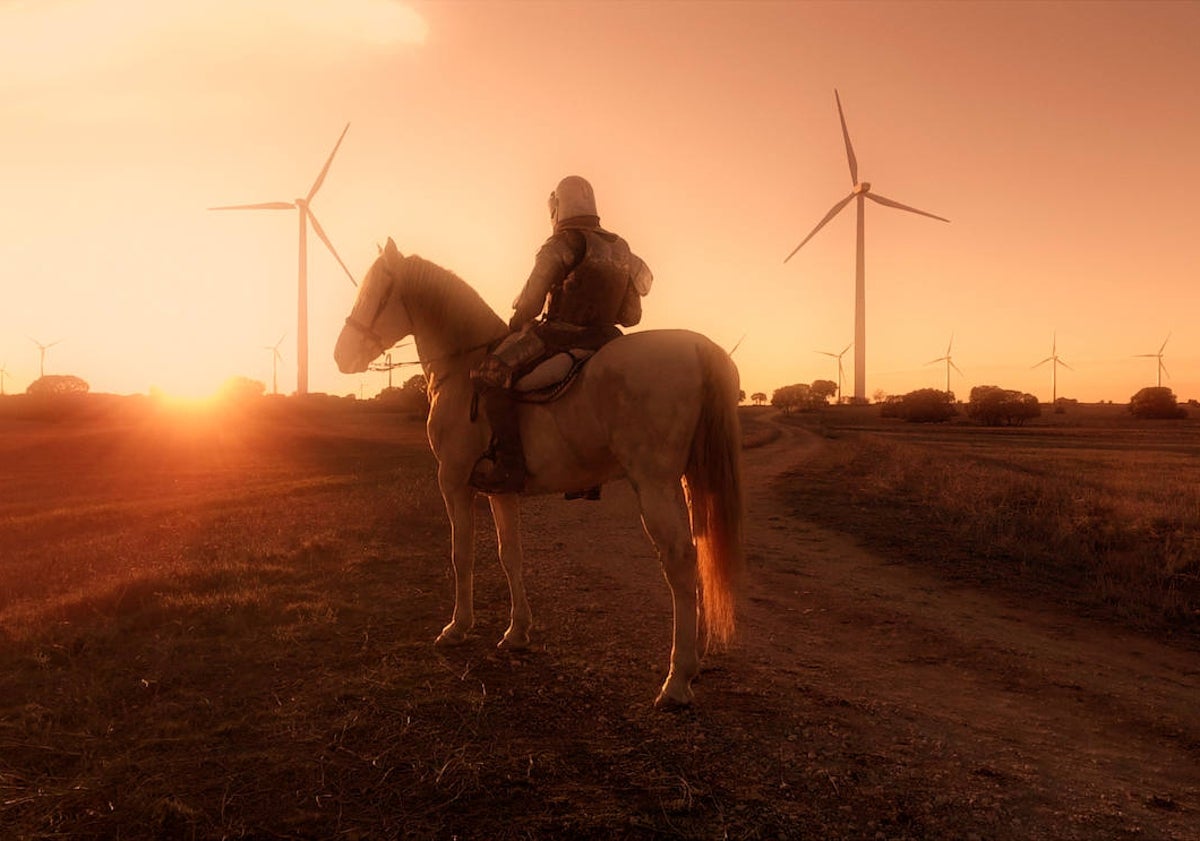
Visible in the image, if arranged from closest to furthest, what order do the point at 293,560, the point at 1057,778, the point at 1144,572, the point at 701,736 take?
the point at 1057,778, the point at 701,736, the point at 1144,572, the point at 293,560

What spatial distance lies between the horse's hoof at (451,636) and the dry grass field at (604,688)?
0.46ft

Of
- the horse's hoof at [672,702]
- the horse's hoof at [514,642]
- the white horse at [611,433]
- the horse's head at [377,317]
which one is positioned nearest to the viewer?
the horse's hoof at [672,702]

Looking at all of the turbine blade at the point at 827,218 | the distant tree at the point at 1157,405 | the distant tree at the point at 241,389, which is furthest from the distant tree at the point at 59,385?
the distant tree at the point at 1157,405

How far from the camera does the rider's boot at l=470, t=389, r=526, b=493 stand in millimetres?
6043

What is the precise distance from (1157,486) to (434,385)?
17829 millimetres

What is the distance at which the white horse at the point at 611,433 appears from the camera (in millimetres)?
5461

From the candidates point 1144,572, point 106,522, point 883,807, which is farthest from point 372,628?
point 106,522

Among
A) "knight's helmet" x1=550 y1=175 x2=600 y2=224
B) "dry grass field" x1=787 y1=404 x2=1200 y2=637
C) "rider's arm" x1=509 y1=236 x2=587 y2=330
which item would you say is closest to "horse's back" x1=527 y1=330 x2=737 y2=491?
"rider's arm" x1=509 y1=236 x2=587 y2=330

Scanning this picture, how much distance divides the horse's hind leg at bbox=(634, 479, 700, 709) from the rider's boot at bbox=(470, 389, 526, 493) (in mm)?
1141

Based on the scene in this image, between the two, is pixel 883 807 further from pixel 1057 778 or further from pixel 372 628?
pixel 372 628

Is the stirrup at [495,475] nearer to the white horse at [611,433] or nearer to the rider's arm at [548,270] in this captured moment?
the white horse at [611,433]

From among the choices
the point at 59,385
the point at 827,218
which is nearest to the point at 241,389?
the point at 59,385

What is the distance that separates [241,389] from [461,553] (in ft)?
301

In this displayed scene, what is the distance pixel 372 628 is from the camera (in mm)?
7055
